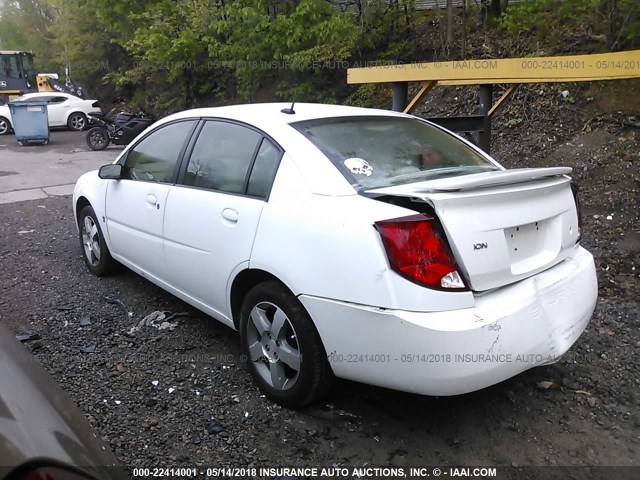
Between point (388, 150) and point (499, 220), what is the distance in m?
0.85

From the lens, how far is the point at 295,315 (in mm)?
2648

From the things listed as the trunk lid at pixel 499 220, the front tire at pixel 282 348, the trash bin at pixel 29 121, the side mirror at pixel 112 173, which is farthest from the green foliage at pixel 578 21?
the trash bin at pixel 29 121

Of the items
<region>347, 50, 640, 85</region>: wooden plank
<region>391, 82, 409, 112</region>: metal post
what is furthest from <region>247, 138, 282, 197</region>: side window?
<region>391, 82, 409, 112</region>: metal post

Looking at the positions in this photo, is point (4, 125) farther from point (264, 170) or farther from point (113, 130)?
point (264, 170)

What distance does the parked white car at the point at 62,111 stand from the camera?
1978 centimetres

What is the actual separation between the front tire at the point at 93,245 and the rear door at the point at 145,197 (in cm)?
33

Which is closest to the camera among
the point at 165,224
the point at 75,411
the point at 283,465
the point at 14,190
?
the point at 75,411

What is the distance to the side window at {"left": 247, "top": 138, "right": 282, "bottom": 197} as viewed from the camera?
2.93 metres

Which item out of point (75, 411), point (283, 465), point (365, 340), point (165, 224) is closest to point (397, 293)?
point (365, 340)

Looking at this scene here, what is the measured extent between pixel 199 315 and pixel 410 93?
8413 millimetres

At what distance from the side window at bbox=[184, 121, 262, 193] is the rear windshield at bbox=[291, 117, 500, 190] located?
0.36m

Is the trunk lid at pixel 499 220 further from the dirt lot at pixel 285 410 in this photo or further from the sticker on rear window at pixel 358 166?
the dirt lot at pixel 285 410

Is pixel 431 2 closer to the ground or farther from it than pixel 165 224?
farther from it

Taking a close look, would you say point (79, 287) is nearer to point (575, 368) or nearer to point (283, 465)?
point (283, 465)
